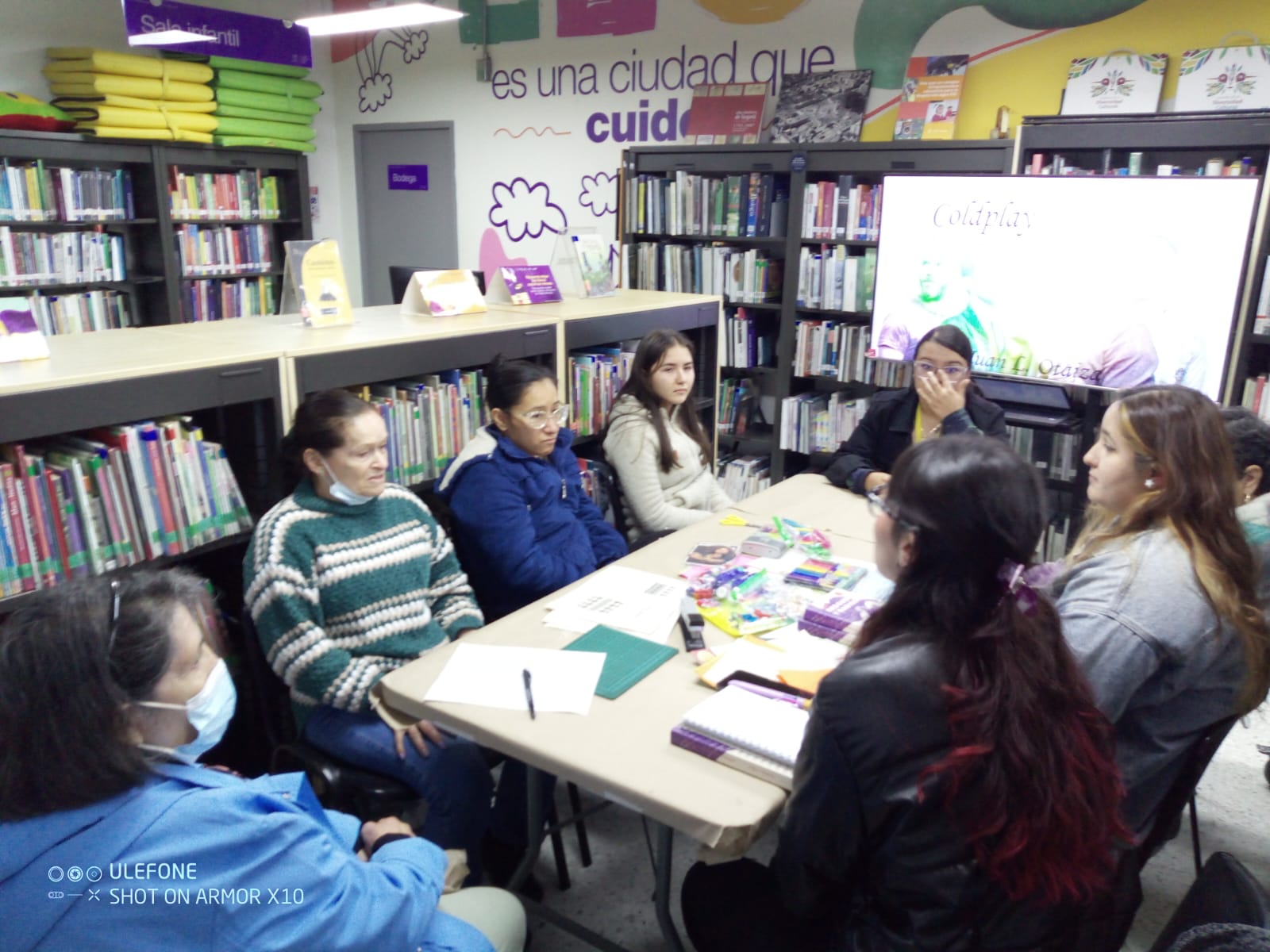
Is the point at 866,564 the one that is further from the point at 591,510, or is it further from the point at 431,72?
the point at 431,72

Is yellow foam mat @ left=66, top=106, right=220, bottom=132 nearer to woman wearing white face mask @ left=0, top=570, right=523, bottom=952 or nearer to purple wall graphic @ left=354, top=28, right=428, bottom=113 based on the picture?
purple wall graphic @ left=354, top=28, right=428, bottom=113

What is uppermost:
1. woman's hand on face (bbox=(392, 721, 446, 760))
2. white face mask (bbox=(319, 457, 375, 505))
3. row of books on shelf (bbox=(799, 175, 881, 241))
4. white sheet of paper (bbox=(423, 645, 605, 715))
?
row of books on shelf (bbox=(799, 175, 881, 241))

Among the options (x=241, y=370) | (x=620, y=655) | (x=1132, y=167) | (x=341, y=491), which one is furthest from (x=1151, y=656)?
(x=1132, y=167)

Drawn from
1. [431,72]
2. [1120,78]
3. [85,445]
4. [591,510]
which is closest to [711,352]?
[591,510]

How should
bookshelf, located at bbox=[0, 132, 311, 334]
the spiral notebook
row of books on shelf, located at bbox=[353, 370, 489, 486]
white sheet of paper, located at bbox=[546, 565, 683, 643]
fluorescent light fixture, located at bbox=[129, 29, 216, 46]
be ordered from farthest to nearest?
fluorescent light fixture, located at bbox=[129, 29, 216, 46]
bookshelf, located at bbox=[0, 132, 311, 334]
row of books on shelf, located at bbox=[353, 370, 489, 486]
white sheet of paper, located at bbox=[546, 565, 683, 643]
the spiral notebook

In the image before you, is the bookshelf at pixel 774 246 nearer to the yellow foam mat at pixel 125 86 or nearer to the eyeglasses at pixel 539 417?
the eyeglasses at pixel 539 417

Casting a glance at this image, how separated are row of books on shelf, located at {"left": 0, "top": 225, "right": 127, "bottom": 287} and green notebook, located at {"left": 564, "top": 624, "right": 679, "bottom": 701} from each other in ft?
13.2

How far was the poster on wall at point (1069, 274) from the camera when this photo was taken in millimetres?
3250

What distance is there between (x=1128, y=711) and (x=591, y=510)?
5.06ft

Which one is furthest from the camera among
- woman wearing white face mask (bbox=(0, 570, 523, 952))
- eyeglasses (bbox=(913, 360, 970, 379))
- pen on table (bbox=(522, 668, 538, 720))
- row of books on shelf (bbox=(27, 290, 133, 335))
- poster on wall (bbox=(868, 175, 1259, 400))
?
row of books on shelf (bbox=(27, 290, 133, 335))

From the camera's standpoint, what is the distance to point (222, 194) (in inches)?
201

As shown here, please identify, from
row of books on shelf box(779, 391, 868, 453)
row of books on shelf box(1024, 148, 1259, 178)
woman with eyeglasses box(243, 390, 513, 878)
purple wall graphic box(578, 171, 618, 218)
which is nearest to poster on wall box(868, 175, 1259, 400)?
row of books on shelf box(1024, 148, 1259, 178)

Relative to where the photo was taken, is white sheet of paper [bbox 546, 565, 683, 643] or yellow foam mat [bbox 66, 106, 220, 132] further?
yellow foam mat [bbox 66, 106, 220, 132]

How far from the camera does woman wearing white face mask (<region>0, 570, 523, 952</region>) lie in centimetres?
A: 94
